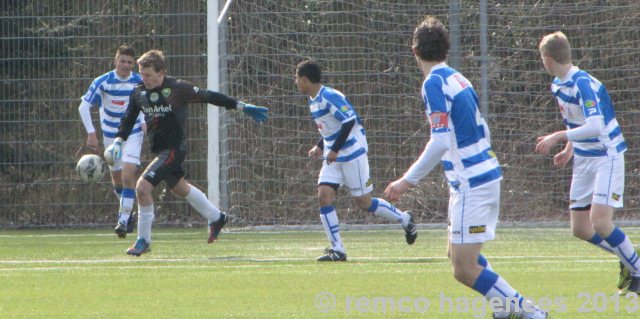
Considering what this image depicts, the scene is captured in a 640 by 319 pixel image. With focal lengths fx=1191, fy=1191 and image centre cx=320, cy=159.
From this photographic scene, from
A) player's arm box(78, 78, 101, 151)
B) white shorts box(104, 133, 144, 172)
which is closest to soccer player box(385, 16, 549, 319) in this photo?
white shorts box(104, 133, 144, 172)

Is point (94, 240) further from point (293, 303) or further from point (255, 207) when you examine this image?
point (293, 303)

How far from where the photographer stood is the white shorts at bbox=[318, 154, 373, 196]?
1134 cm

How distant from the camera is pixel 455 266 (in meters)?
6.46

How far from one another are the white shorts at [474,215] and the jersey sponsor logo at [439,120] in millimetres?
388

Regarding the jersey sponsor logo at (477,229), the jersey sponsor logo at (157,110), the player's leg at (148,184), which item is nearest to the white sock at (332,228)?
the player's leg at (148,184)

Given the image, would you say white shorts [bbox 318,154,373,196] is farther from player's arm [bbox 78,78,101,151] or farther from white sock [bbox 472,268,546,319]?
white sock [bbox 472,268,546,319]

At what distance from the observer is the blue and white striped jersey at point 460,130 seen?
20.9 ft

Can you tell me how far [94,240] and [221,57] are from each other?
2.93m

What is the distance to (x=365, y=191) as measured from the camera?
37.8ft

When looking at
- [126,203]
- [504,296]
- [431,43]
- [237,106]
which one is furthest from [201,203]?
[504,296]

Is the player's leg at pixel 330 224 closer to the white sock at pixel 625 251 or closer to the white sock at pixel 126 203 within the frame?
the white sock at pixel 126 203

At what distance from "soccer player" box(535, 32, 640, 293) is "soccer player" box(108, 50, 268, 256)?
363 cm

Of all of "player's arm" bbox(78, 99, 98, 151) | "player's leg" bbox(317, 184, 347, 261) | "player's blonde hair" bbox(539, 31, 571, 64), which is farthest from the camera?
"player's arm" bbox(78, 99, 98, 151)

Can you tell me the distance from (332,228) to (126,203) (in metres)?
3.20
